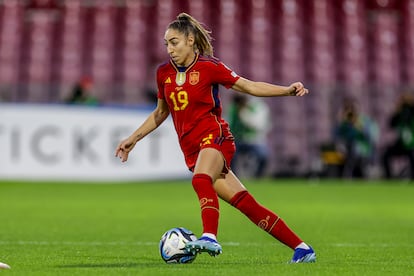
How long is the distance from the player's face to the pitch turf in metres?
1.28

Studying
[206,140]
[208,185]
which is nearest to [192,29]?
[206,140]

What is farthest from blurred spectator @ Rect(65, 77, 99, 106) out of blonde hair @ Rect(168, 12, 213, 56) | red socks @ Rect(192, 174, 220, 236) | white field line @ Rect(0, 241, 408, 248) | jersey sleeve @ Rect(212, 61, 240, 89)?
red socks @ Rect(192, 174, 220, 236)

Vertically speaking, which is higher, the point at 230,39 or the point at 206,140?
the point at 230,39

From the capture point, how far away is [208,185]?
6.66m

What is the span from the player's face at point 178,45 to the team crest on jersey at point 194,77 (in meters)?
0.09

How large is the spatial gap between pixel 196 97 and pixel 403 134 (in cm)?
1612

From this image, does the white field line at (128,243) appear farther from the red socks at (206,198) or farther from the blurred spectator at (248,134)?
the blurred spectator at (248,134)

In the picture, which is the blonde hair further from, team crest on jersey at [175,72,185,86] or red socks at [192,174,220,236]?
red socks at [192,174,220,236]

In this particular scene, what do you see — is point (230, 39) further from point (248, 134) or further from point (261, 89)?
point (261, 89)

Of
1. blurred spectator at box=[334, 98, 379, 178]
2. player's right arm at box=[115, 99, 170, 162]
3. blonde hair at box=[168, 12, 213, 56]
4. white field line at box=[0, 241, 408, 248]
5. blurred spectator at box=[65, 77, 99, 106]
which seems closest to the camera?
blonde hair at box=[168, 12, 213, 56]

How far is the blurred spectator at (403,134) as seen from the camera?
2227cm

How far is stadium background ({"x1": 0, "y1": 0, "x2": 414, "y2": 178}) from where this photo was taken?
25.6 meters

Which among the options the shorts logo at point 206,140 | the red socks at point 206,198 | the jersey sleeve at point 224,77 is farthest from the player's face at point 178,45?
the red socks at point 206,198

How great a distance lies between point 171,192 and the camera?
18.0 meters
